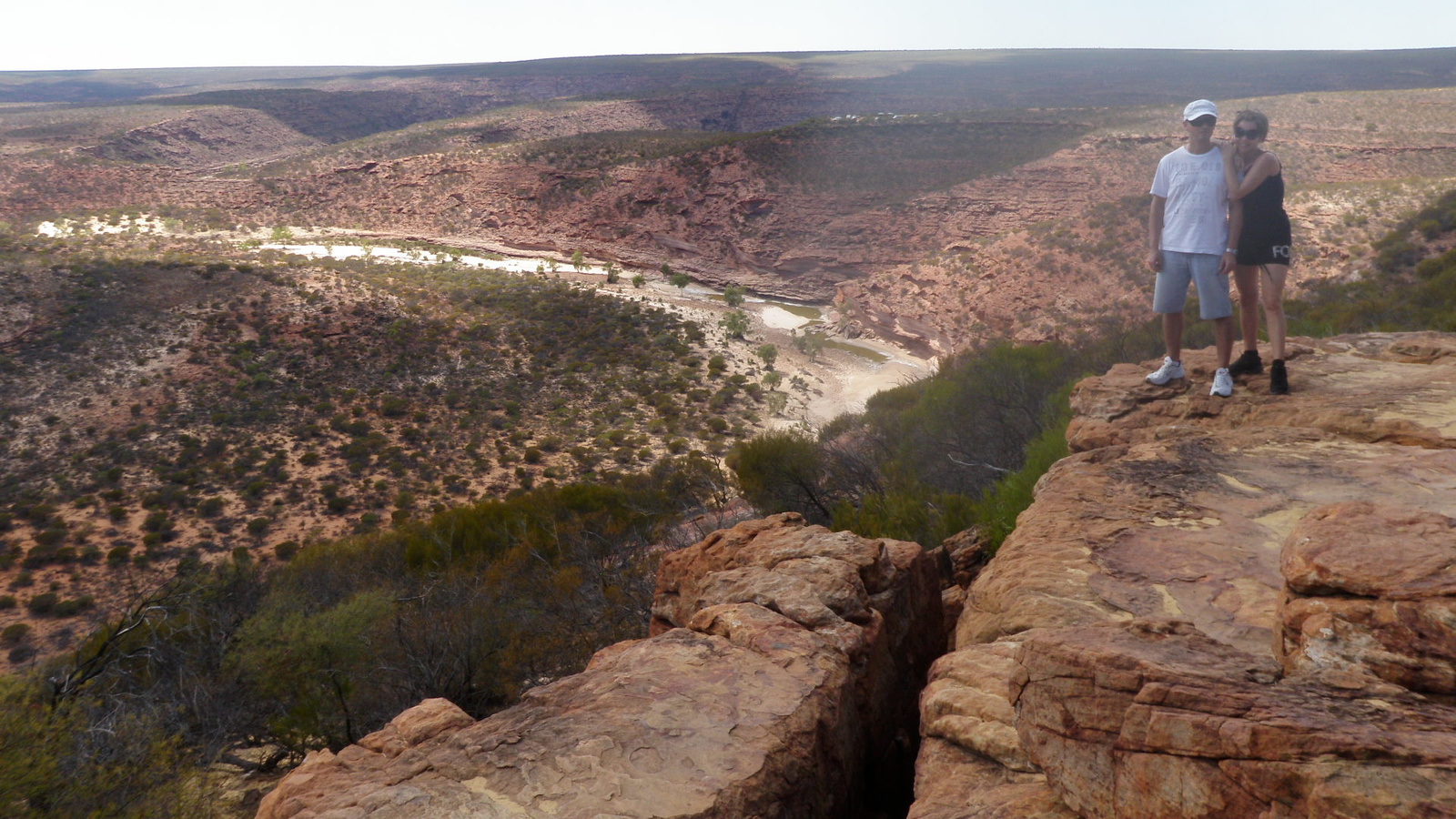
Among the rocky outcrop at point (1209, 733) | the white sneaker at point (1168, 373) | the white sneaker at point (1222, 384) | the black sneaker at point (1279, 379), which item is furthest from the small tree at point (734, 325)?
the rocky outcrop at point (1209, 733)

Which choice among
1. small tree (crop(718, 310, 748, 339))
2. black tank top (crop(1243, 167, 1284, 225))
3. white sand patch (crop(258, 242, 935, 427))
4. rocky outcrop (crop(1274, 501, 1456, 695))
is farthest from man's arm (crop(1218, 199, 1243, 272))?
small tree (crop(718, 310, 748, 339))

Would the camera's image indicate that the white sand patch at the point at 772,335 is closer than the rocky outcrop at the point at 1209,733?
No

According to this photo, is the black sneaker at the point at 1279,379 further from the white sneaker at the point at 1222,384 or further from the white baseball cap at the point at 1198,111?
the white baseball cap at the point at 1198,111

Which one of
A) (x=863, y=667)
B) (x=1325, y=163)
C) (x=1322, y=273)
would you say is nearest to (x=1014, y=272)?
(x=1322, y=273)

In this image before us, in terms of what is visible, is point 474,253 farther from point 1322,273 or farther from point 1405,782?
point 1405,782

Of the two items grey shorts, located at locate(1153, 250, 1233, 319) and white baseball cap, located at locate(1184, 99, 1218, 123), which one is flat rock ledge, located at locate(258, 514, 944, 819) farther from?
white baseball cap, located at locate(1184, 99, 1218, 123)

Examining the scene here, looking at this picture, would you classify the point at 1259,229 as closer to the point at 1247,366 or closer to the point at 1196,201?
the point at 1196,201

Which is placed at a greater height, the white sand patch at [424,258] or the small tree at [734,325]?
the white sand patch at [424,258]
